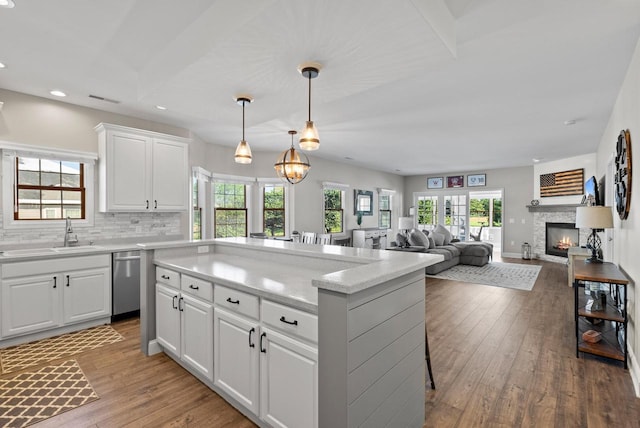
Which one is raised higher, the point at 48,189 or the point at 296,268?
the point at 48,189

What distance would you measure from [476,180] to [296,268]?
355 inches

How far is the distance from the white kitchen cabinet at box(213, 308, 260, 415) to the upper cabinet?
9.07 feet

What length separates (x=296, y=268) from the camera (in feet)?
8.20

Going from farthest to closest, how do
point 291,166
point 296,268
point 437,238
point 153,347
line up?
point 437,238 < point 291,166 < point 153,347 < point 296,268

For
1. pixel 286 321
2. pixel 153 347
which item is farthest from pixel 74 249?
pixel 286 321

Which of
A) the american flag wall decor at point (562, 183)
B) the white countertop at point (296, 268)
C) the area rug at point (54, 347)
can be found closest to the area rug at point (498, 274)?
the american flag wall decor at point (562, 183)

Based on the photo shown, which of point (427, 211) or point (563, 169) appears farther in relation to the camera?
point (427, 211)

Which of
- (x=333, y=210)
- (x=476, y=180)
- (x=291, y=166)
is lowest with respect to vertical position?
(x=333, y=210)

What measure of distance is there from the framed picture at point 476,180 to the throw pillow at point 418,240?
4051 mm

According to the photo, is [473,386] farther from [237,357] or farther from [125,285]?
[125,285]

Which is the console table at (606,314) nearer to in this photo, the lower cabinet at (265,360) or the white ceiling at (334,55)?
the white ceiling at (334,55)

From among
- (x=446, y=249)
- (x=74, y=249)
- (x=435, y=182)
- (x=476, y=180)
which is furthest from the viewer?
(x=435, y=182)

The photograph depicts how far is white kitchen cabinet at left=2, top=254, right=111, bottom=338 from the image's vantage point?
3.06 metres

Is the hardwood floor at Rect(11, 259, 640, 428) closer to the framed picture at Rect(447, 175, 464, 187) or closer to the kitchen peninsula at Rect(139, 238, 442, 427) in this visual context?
the kitchen peninsula at Rect(139, 238, 442, 427)
